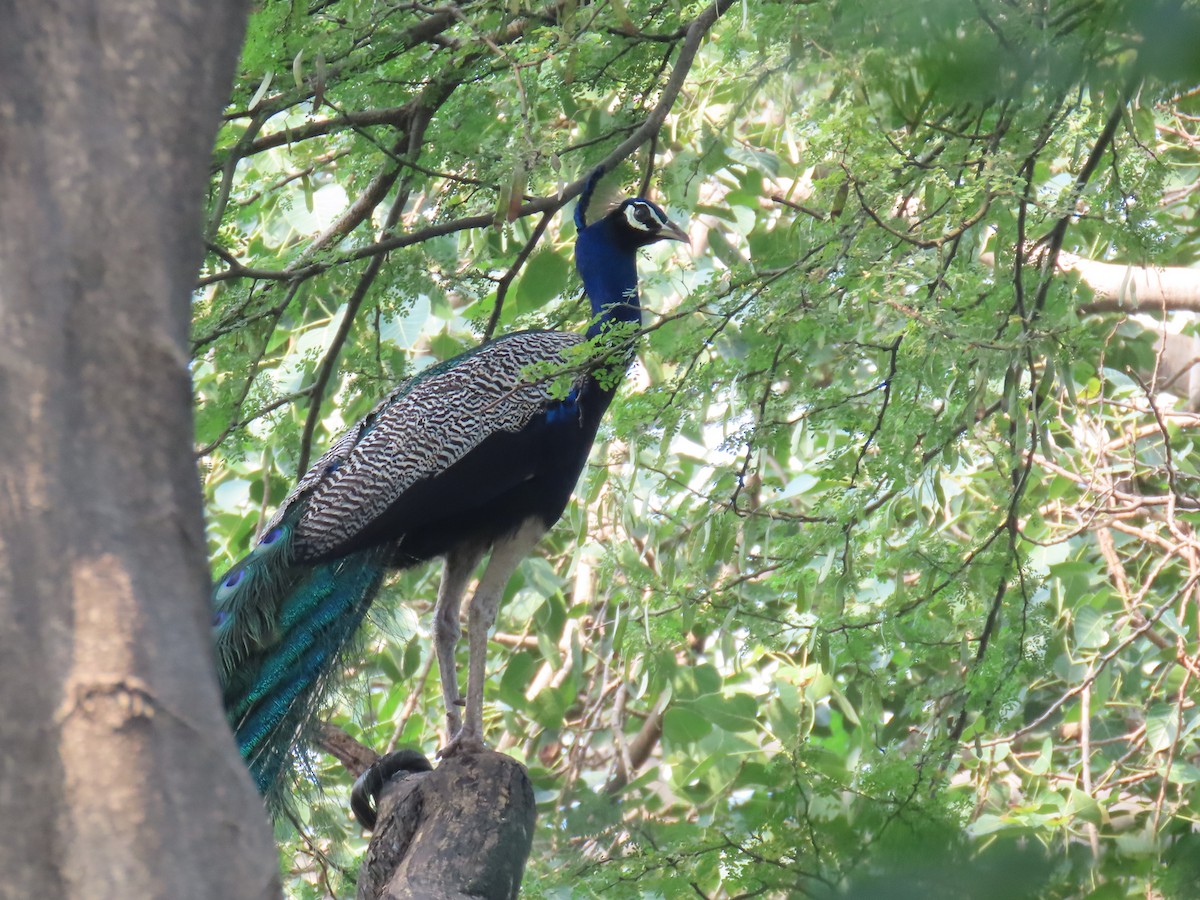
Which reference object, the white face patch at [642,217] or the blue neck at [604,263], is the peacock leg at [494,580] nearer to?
the blue neck at [604,263]

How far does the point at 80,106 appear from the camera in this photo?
115cm

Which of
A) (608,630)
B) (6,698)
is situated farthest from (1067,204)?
(608,630)

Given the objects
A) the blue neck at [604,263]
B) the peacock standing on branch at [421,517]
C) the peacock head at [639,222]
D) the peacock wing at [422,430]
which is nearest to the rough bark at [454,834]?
the peacock standing on branch at [421,517]

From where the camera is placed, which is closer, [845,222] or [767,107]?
[845,222]

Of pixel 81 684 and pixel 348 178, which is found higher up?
pixel 348 178

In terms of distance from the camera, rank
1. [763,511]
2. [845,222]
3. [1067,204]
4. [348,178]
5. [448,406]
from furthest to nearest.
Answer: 1. [348,178]
2. [448,406]
3. [763,511]
4. [845,222]
5. [1067,204]

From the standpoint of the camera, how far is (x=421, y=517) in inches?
146

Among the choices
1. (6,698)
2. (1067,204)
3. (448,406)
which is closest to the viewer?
(6,698)

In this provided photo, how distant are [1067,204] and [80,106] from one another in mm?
2019

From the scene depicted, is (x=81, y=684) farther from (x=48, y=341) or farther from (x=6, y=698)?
(x=48, y=341)

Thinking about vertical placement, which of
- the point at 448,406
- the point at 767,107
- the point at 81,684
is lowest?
the point at 81,684

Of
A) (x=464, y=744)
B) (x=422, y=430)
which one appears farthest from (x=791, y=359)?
(x=464, y=744)

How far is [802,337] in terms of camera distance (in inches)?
114

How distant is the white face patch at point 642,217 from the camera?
422cm
